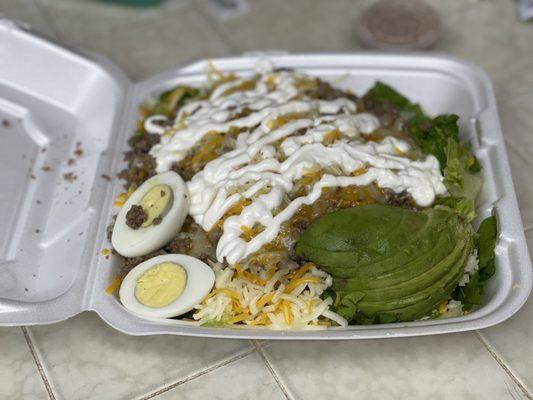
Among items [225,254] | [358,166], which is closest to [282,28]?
[358,166]

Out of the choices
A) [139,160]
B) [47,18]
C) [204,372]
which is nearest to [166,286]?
[204,372]

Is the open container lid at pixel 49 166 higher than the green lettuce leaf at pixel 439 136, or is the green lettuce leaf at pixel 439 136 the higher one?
the green lettuce leaf at pixel 439 136

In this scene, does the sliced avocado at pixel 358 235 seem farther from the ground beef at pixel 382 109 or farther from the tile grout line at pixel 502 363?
the ground beef at pixel 382 109

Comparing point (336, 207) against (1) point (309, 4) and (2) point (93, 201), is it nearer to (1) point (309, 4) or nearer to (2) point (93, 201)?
(2) point (93, 201)

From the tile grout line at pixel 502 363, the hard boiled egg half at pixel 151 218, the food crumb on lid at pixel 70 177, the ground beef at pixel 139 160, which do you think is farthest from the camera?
the food crumb on lid at pixel 70 177

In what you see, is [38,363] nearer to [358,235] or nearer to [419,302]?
[358,235]

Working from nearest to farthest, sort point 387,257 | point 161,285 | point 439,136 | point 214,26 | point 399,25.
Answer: point 387,257
point 161,285
point 439,136
point 399,25
point 214,26

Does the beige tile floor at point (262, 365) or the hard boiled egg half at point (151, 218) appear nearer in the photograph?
the beige tile floor at point (262, 365)

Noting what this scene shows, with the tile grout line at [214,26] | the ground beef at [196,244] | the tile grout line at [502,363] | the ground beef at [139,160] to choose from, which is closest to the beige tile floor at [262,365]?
the tile grout line at [502,363]
